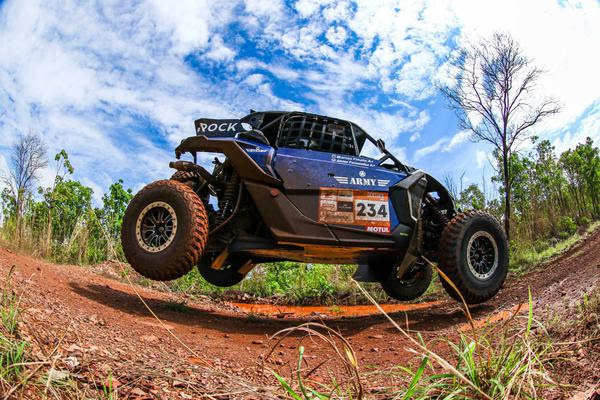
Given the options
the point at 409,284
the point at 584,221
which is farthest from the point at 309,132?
the point at 584,221

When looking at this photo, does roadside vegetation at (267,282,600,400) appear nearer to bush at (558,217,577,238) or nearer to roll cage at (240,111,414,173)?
roll cage at (240,111,414,173)

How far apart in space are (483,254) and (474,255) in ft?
0.58

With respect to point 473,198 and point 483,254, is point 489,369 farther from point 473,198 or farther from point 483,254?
point 473,198

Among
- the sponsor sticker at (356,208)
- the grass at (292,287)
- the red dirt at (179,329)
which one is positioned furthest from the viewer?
the grass at (292,287)

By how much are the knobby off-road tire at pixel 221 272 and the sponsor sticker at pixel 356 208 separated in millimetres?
1761

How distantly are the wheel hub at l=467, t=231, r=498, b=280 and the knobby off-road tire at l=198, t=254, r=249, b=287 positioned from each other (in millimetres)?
3114

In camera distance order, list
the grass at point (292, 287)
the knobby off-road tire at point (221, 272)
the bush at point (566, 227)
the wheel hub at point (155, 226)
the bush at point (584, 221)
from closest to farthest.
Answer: the wheel hub at point (155, 226), the knobby off-road tire at point (221, 272), the grass at point (292, 287), the bush at point (566, 227), the bush at point (584, 221)

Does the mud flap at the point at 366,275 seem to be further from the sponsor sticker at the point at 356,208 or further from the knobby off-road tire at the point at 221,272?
the knobby off-road tire at the point at 221,272

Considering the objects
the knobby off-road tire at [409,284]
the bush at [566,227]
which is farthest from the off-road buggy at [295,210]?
the bush at [566,227]

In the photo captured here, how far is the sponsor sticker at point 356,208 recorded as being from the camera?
5502 mm

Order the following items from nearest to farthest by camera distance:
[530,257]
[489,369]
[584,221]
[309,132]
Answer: [489,369] → [309,132] → [530,257] → [584,221]

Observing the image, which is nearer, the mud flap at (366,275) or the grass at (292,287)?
the mud flap at (366,275)

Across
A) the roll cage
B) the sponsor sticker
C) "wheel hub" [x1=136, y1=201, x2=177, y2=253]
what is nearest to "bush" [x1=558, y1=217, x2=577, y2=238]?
the roll cage

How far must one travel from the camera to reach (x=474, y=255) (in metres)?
6.20
